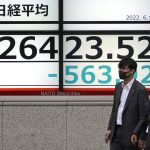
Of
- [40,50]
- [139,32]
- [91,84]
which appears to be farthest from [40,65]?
[139,32]

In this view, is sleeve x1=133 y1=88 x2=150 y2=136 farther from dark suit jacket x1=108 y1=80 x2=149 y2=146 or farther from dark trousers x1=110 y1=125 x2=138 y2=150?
dark trousers x1=110 y1=125 x2=138 y2=150

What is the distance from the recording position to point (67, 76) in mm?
10852

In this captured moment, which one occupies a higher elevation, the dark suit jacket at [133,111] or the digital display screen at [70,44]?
the digital display screen at [70,44]

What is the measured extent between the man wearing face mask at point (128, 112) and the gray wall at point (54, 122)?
2841 millimetres

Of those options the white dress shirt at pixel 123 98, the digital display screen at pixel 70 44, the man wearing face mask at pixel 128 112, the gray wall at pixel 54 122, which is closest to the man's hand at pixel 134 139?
the man wearing face mask at pixel 128 112

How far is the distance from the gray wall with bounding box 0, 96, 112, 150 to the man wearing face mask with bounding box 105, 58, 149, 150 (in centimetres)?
284

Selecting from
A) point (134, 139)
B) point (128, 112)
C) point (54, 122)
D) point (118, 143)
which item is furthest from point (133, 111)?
point (54, 122)

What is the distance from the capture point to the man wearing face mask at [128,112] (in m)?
7.59

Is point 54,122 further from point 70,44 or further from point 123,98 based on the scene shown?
point 123,98

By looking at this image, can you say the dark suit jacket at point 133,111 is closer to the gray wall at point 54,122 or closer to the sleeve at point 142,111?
the sleeve at point 142,111

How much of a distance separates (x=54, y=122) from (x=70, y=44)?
1.38 m

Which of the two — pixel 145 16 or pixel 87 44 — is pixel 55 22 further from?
pixel 145 16

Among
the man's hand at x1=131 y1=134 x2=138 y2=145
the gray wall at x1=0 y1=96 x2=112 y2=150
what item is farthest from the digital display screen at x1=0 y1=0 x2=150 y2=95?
the man's hand at x1=131 y1=134 x2=138 y2=145

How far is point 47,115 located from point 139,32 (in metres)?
2.15
